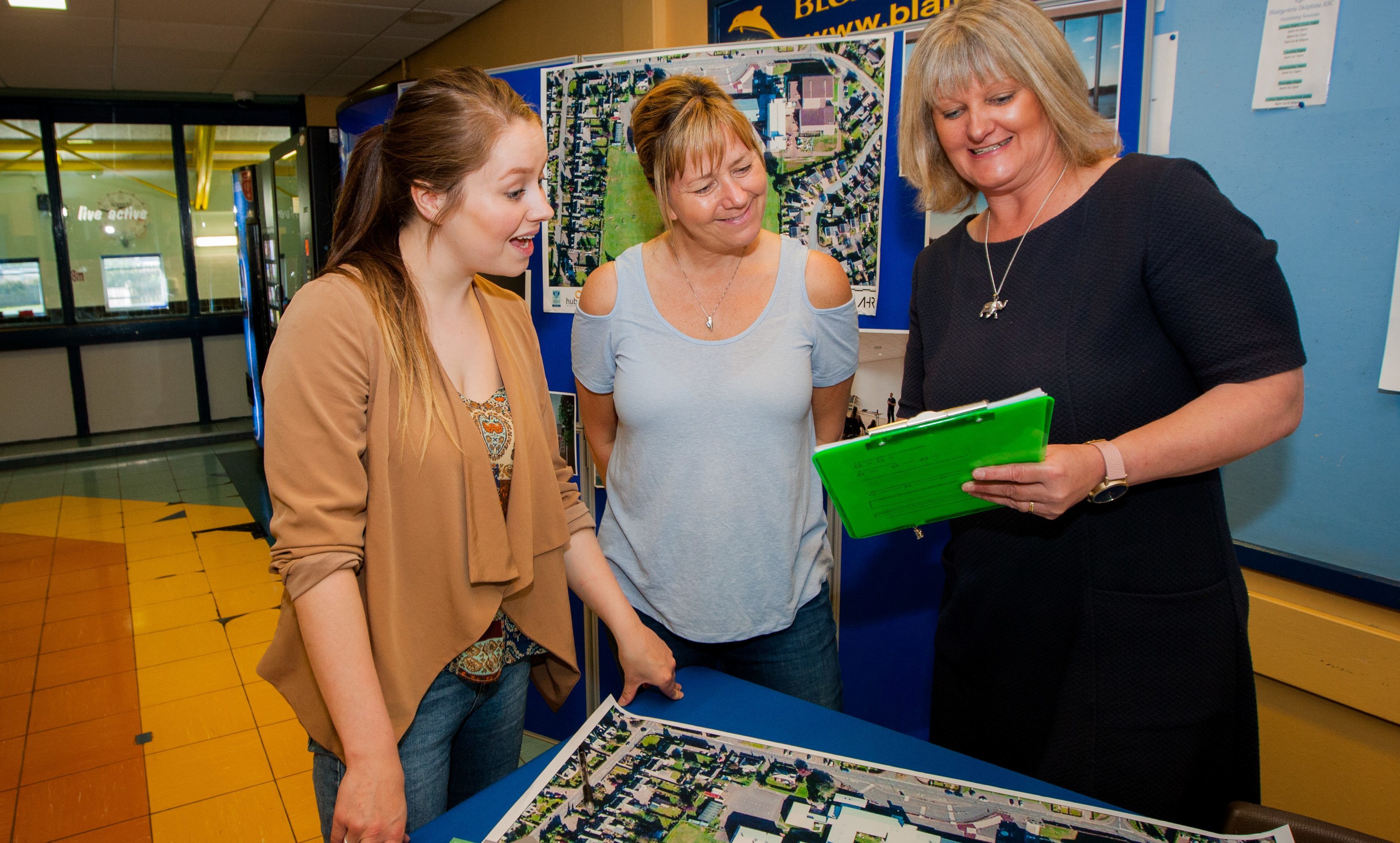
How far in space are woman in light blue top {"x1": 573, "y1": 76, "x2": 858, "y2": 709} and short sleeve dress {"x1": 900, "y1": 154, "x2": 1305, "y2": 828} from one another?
0.39 meters

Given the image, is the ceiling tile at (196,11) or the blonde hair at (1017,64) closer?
the blonde hair at (1017,64)

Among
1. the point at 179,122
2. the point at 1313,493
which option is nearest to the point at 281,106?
the point at 179,122

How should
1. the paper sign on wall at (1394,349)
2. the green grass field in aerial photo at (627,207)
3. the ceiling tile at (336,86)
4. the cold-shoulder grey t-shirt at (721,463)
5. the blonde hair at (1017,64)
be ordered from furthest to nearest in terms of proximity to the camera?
the ceiling tile at (336,86), the green grass field in aerial photo at (627,207), the paper sign on wall at (1394,349), the cold-shoulder grey t-shirt at (721,463), the blonde hair at (1017,64)

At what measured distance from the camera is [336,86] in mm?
8305

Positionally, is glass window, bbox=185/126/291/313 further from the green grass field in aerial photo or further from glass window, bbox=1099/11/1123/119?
glass window, bbox=1099/11/1123/119

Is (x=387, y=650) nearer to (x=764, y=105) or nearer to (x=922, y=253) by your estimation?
(x=922, y=253)

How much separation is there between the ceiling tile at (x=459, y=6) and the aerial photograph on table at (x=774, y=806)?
6.06 meters

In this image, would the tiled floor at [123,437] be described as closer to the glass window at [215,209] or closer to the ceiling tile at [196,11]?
the glass window at [215,209]

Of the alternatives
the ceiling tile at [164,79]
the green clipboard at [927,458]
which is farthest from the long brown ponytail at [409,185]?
the ceiling tile at [164,79]

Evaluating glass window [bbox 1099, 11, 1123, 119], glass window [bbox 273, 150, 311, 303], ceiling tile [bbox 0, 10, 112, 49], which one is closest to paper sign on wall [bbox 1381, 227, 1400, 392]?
glass window [bbox 1099, 11, 1123, 119]

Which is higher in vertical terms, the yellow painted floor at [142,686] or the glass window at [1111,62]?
the glass window at [1111,62]

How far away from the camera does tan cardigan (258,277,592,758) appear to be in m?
1.03

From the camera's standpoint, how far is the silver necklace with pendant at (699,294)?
1.58 meters

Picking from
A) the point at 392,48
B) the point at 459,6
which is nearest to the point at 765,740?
the point at 459,6
